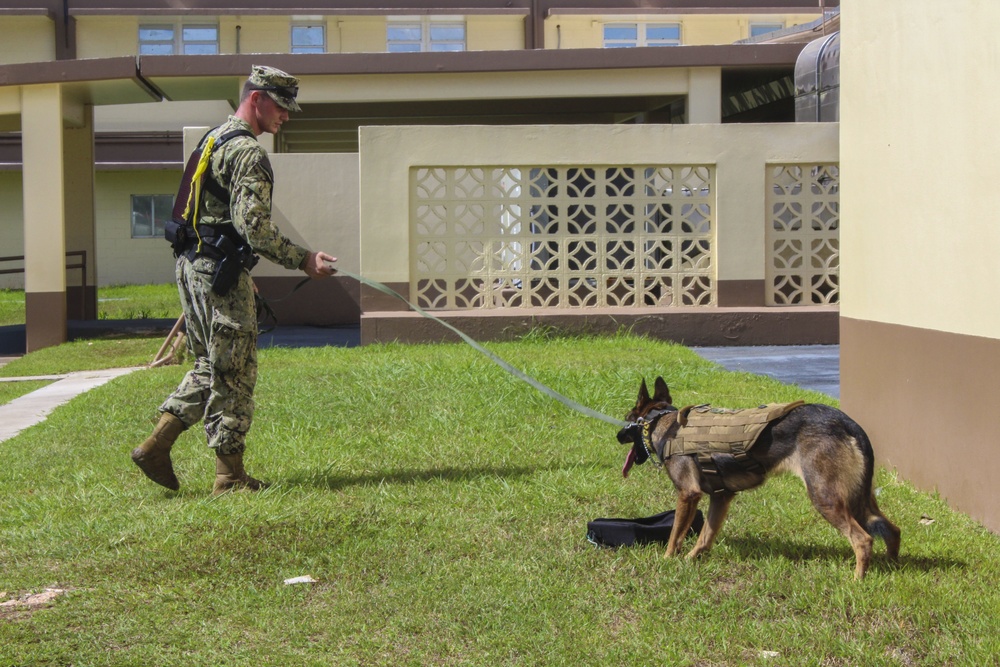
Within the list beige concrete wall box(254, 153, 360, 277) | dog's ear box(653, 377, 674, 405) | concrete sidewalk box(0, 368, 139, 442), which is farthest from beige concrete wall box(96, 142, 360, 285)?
dog's ear box(653, 377, 674, 405)

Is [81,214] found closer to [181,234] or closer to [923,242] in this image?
[181,234]

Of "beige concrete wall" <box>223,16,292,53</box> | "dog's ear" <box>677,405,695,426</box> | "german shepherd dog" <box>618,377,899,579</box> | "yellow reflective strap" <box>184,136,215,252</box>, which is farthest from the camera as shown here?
"beige concrete wall" <box>223,16,292,53</box>

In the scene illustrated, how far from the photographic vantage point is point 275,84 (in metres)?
5.71

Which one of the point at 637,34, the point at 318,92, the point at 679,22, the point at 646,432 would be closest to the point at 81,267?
the point at 318,92

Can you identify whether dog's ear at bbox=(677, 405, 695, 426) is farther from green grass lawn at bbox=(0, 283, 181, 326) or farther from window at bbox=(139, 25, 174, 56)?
window at bbox=(139, 25, 174, 56)

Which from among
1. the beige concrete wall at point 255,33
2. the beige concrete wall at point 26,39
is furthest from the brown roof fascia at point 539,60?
the beige concrete wall at point 26,39

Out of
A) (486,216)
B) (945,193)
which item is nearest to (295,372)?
(486,216)

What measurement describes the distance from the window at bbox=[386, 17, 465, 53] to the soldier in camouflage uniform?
79.5ft

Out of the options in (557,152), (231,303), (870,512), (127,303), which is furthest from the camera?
(127,303)

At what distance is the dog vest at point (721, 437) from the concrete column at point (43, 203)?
12054 millimetres

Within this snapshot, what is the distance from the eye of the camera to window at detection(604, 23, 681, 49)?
29.3m

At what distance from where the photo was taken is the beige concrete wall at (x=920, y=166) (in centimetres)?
490

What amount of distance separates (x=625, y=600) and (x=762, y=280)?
9433 mm

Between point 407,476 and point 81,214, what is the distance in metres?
13.5
